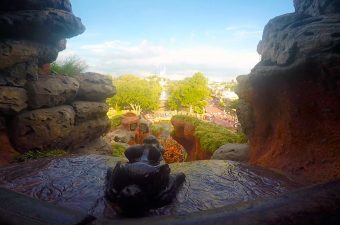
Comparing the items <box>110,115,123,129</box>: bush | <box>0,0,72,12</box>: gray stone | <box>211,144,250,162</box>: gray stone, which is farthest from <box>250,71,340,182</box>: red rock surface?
<box>110,115,123,129</box>: bush

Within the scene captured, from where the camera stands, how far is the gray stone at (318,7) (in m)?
6.15

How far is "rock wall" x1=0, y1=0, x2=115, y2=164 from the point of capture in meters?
8.89

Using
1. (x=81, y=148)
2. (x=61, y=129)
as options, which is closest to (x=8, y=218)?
(x=61, y=129)

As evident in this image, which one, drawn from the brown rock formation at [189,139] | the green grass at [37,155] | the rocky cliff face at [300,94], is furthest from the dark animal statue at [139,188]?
the brown rock formation at [189,139]

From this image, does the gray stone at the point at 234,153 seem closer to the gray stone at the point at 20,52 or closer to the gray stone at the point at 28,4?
the gray stone at the point at 20,52

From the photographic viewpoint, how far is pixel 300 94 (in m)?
5.47

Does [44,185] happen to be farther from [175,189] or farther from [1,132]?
[1,132]

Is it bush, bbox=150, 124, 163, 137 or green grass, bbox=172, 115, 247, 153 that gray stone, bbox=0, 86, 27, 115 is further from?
bush, bbox=150, 124, 163, 137

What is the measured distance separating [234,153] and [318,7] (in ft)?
14.7

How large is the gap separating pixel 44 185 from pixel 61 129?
577 centimetres

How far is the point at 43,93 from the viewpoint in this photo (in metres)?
9.41

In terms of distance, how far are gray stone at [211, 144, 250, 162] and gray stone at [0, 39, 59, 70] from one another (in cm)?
715

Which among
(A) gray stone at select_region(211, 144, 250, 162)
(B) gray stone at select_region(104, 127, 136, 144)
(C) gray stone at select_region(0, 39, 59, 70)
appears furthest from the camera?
(B) gray stone at select_region(104, 127, 136, 144)

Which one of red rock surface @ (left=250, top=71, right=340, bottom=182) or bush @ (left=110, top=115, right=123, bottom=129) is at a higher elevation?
red rock surface @ (left=250, top=71, right=340, bottom=182)
